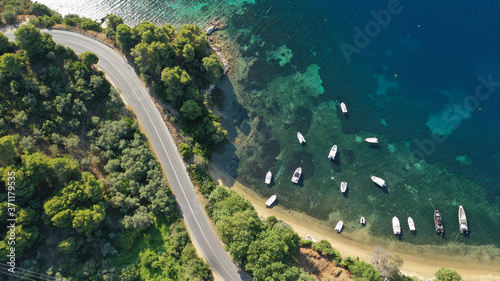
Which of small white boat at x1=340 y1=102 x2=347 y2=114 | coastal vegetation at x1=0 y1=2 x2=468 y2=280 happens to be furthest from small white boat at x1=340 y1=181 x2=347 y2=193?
small white boat at x1=340 y1=102 x2=347 y2=114

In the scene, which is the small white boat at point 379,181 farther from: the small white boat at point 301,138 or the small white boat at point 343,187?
the small white boat at point 301,138

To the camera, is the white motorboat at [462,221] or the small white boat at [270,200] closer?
the white motorboat at [462,221]

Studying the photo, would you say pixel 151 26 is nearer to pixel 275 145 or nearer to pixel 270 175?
pixel 275 145

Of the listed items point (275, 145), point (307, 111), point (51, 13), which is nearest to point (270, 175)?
point (275, 145)

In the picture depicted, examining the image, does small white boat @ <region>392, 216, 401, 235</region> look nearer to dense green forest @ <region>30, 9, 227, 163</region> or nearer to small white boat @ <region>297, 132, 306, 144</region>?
small white boat @ <region>297, 132, 306, 144</region>

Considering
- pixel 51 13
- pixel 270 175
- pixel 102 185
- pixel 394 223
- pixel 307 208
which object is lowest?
pixel 394 223

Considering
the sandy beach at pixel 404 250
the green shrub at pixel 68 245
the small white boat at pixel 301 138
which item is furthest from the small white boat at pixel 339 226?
the green shrub at pixel 68 245
